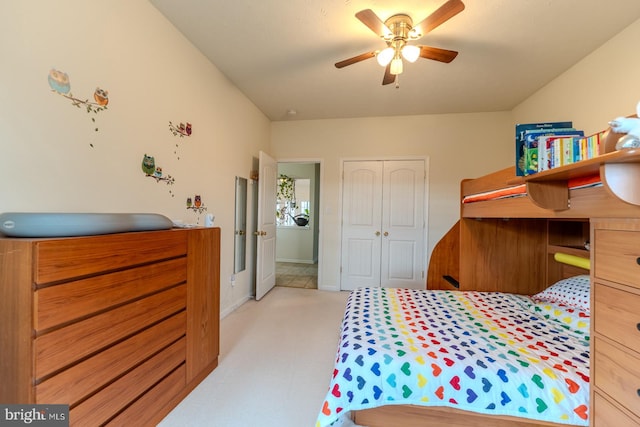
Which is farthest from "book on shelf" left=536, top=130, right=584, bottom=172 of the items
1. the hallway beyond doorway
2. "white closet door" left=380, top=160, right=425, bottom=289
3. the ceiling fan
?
the hallway beyond doorway

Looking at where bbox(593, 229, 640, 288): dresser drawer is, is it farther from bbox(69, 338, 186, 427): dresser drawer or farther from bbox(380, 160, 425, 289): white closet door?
bbox(380, 160, 425, 289): white closet door

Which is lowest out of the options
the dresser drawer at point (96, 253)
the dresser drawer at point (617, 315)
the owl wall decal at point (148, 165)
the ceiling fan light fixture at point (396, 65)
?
the dresser drawer at point (617, 315)

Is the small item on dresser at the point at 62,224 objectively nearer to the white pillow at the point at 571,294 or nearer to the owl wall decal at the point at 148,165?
the owl wall decal at the point at 148,165

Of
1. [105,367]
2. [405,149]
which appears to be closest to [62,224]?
[105,367]

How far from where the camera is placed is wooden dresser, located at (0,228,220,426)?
0.87 metres

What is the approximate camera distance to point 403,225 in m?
3.73

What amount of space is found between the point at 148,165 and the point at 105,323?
1.10m

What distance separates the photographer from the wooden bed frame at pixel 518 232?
896mm

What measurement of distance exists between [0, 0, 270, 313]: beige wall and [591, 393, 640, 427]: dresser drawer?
96.6 inches

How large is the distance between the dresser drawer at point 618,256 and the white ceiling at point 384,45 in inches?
66.6

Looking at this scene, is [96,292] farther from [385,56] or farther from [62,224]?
[385,56]

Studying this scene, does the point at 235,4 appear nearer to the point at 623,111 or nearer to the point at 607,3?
the point at 607,3

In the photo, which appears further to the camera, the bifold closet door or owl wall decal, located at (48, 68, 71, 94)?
the bifold closet door

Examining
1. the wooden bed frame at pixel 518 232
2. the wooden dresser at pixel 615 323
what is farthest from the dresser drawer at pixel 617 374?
the wooden bed frame at pixel 518 232
